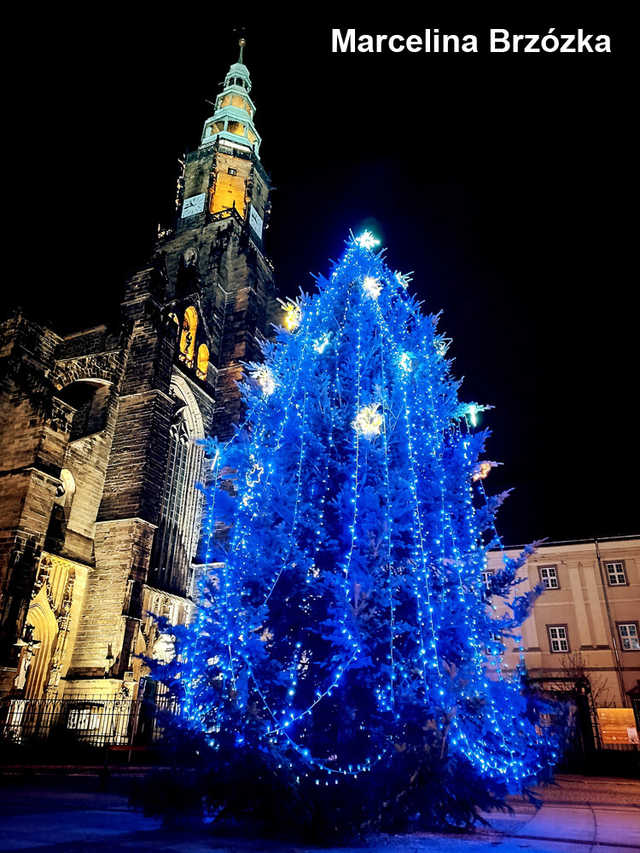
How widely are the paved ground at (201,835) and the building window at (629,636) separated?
1718cm

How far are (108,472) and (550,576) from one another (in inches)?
809

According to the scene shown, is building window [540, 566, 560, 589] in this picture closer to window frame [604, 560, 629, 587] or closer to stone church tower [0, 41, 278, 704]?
window frame [604, 560, 629, 587]

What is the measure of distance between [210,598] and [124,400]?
1455 cm

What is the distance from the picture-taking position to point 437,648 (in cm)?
768

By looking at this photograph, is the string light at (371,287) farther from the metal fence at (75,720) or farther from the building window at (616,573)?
the building window at (616,573)

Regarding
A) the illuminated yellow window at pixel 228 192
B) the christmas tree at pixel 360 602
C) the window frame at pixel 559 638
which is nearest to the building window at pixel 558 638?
the window frame at pixel 559 638

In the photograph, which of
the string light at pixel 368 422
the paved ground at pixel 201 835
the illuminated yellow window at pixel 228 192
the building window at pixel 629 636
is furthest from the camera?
the illuminated yellow window at pixel 228 192

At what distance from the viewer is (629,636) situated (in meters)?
24.1

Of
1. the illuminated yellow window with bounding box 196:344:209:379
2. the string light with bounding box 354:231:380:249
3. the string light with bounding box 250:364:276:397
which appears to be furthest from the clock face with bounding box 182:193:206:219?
the string light with bounding box 250:364:276:397

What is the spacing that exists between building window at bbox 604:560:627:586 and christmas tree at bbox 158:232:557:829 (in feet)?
63.7

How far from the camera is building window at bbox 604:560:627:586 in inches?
985

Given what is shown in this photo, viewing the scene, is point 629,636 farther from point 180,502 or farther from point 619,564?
point 180,502

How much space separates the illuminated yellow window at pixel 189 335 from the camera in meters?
27.5

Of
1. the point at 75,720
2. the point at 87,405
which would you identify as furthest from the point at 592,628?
the point at 87,405
